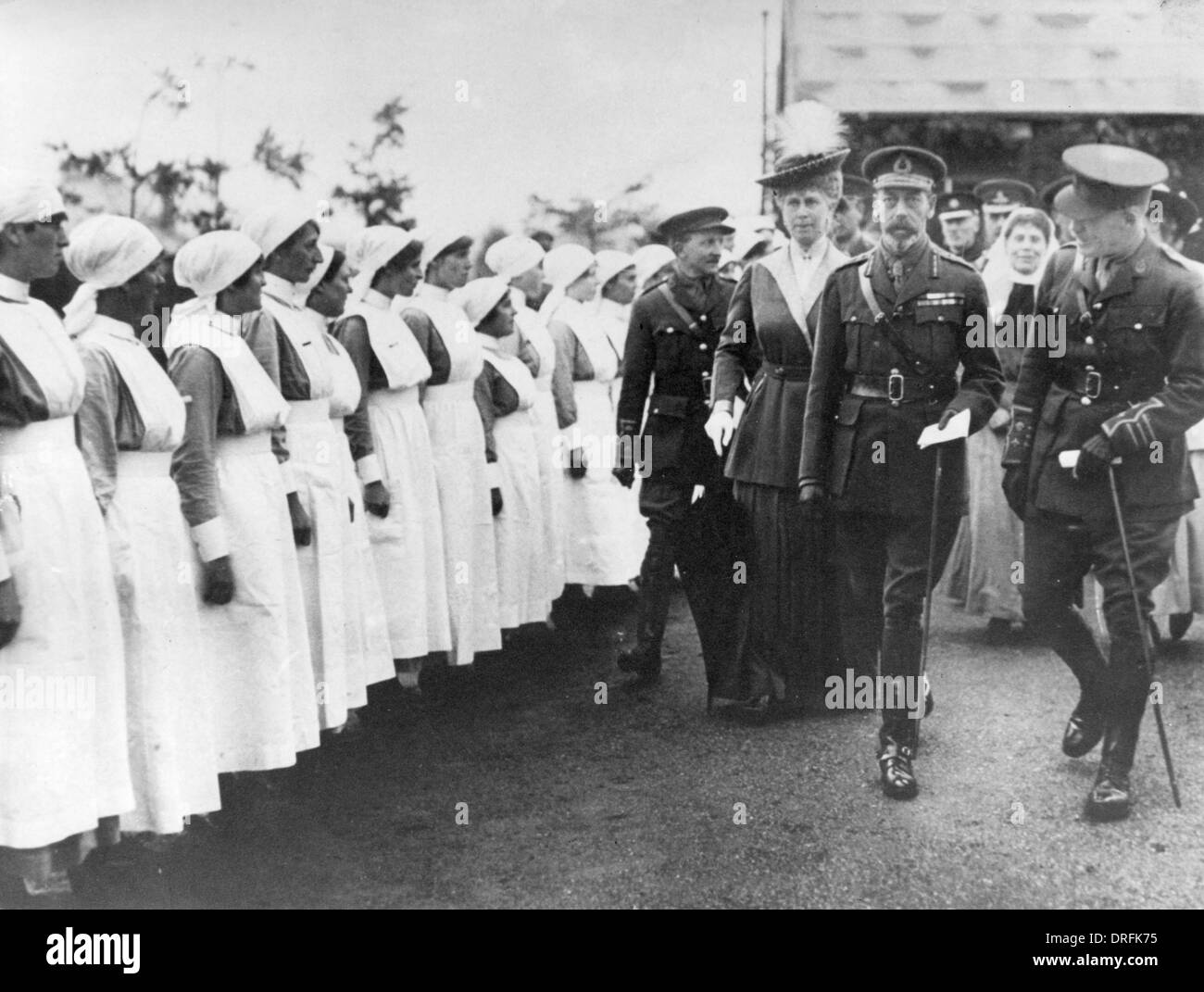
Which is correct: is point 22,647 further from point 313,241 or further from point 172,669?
point 313,241

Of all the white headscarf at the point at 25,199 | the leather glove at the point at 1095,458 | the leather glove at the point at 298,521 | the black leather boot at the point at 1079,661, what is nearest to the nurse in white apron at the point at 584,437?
the leather glove at the point at 298,521

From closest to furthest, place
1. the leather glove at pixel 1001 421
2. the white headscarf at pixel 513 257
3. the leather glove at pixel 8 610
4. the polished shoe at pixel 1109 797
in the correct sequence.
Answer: the leather glove at pixel 8 610 → the polished shoe at pixel 1109 797 → the white headscarf at pixel 513 257 → the leather glove at pixel 1001 421

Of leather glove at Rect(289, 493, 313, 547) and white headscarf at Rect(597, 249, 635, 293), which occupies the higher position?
white headscarf at Rect(597, 249, 635, 293)

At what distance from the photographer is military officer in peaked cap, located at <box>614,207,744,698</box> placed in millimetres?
5828

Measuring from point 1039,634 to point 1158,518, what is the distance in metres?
0.55

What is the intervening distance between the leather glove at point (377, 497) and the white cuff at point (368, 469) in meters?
0.02

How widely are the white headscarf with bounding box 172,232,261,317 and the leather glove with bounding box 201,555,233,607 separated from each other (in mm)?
778

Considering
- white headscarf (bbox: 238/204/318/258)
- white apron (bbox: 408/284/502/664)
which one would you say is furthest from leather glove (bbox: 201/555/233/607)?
white apron (bbox: 408/284/502/664)

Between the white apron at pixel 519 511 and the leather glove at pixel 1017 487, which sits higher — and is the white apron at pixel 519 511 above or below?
below

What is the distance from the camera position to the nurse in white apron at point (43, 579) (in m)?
3.73

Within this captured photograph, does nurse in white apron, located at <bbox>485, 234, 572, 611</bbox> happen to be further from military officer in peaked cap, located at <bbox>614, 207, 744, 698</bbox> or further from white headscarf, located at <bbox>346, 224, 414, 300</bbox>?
white headscarf, located at <bbox>346, 224, 414, 300</bbox>

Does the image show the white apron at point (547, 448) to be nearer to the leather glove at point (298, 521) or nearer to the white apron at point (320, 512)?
the white apron at point (320, 512)

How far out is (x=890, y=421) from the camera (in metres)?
4.77
